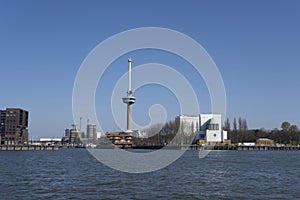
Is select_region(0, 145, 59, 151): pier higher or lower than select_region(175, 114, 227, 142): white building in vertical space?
lower

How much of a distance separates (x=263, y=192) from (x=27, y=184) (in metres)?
17.6

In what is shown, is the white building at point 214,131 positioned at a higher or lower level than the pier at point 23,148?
higher

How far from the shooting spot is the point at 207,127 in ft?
539

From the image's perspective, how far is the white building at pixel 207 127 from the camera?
161575 millimetres

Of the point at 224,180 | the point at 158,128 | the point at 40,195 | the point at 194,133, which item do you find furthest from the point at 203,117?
the point at 40,195

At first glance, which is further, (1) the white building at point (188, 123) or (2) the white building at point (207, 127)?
(1) the white building at point (188, 123)

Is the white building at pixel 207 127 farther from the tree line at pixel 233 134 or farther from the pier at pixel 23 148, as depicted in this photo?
the pier at pixel 23 148

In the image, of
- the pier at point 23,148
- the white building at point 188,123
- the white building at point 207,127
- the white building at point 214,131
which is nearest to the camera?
the white building at point 214,131

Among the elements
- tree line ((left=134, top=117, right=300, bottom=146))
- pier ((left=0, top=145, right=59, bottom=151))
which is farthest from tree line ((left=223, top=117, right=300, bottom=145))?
pier ((left=0, top=145, right=59, bottom=151))

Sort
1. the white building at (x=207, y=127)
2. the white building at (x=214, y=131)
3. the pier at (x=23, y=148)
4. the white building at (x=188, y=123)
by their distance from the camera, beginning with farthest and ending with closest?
the white building at (x=188, y=123), the pier at (x=23, y=148), the white building at (x=207, y=127), the white building at (x=214, y=131)

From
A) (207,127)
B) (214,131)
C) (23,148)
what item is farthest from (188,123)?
(23,148)

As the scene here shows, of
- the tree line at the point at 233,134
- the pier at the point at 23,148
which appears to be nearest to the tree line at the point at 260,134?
the tree line at the point at 233,134

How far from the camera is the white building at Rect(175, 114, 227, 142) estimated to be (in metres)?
162

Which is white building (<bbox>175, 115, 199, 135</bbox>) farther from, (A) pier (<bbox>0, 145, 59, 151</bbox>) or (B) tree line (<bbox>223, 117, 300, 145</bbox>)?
(A) pier (<bbox>0, 145, 59, 151</bbox>)
